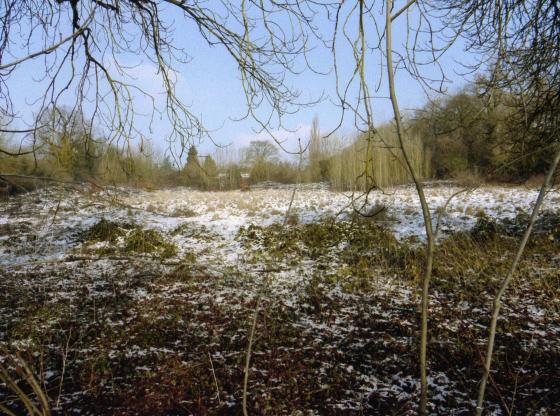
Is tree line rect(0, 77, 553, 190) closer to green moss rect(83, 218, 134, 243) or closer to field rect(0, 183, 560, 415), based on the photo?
field rect(0, 183, 560, 415)

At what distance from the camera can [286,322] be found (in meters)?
4.13

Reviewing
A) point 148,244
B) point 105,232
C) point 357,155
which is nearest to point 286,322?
point 148,244

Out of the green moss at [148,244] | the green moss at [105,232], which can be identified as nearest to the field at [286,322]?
the green moss at [148,244]

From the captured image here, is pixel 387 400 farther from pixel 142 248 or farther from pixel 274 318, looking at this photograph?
pixel 142 248

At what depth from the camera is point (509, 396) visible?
9.03 ft

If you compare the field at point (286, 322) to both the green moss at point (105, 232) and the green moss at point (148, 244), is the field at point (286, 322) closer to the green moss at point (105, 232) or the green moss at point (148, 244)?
the green moss at point (148, 244)

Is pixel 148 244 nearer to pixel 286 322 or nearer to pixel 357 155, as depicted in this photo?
pixel 286 322

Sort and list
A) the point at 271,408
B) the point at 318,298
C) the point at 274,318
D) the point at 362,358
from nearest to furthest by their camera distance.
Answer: the point at 271,408
the point at 362,358
the point at 274,318
the point at 318,298

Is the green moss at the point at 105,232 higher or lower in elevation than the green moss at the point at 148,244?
higher

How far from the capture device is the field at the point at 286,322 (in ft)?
9.00

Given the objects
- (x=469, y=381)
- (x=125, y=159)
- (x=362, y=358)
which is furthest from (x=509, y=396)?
(x=125, y=159)

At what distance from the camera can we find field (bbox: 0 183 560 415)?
2.74m

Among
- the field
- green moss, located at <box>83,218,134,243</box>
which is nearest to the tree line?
the field

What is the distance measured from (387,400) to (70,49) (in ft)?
13.6
